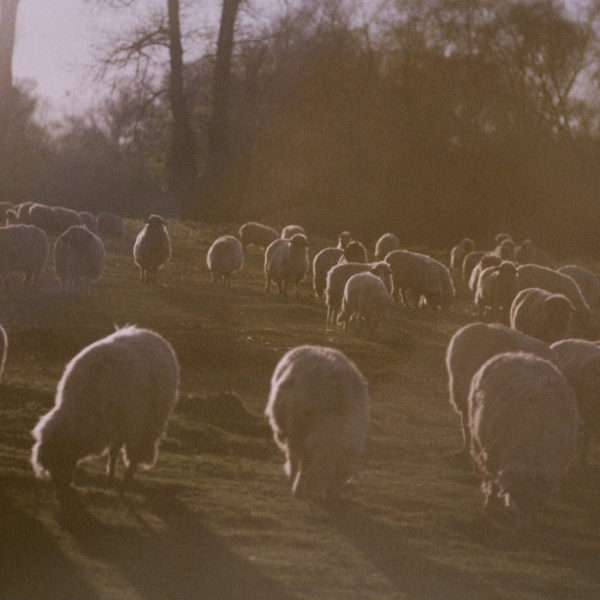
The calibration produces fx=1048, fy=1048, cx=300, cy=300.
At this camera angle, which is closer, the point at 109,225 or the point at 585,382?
the point at 585,382

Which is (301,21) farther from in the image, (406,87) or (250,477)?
(250,477)

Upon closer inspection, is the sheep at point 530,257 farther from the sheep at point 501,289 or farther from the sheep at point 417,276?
the sheep at point 501,289

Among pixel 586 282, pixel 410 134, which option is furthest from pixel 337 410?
pixel 410 134

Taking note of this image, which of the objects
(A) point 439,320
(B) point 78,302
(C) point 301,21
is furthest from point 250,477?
(C) point 301,21

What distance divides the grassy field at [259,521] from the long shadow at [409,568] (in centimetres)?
2

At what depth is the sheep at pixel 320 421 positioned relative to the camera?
28.4 feet

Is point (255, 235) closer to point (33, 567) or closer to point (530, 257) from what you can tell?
point (530, 257)

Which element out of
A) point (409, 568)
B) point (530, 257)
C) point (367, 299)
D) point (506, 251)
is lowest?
point (409, 568)

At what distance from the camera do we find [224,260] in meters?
25.0

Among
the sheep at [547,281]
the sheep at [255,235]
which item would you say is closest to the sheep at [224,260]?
the sheep at [547,281]

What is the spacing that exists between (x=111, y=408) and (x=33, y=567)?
6.32 feet

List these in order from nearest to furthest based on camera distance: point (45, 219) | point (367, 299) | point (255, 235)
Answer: point (367, 299)
point (45, 219)
point (255, 235)

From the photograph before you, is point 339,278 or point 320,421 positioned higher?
point 339,278

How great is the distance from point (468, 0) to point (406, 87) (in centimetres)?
502
